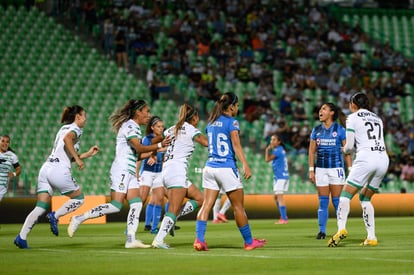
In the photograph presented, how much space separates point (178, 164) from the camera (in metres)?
15.4

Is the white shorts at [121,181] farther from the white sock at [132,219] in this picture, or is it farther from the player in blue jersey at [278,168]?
the player in blue jersey at [278,168]

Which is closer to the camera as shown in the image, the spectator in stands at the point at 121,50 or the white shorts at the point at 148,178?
the white shorts at the point at 148,178

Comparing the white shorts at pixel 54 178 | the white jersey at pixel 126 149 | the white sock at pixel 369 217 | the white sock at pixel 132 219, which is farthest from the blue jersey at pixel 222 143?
the white shorts at pixel 54 178

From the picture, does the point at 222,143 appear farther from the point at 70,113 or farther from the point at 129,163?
the point at 70,113

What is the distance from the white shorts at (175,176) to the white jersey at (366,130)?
287 centimetres

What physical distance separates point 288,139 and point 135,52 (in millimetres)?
7713

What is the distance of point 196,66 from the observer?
122 feet

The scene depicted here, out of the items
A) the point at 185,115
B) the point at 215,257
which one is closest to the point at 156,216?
the point at 185,115

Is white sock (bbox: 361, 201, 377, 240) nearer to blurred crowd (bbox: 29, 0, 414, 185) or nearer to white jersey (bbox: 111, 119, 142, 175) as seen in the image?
white jersey (bbox: 111, 119, 142, 175)

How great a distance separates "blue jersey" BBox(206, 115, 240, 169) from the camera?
572 inches

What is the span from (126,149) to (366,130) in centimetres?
405

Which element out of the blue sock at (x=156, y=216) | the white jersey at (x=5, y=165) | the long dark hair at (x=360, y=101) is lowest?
the blue sock at (x=156, y=216)

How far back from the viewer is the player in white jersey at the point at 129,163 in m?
15.5

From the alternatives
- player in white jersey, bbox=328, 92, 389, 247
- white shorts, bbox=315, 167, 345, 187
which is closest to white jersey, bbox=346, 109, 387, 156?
player in white jersey, bbox=328, 92, 389, 247
